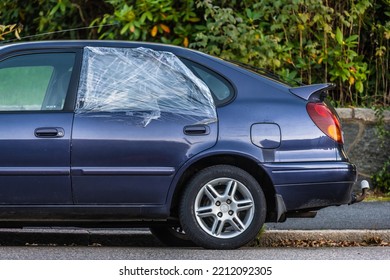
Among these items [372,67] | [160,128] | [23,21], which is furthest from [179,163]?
[23,21]

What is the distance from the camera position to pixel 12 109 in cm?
780

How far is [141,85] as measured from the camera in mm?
7844

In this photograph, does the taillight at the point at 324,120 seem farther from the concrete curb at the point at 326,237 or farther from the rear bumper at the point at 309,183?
the concrete curb at the point at 326,237

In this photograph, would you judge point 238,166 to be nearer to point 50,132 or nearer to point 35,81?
point 50,132

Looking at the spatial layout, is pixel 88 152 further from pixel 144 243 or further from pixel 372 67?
pixel 372 67

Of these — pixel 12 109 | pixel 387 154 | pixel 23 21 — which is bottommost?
pixel 387 154

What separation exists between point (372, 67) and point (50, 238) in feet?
17.5

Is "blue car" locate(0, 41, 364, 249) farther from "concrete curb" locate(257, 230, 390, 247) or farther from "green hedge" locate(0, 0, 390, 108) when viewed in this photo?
"green hedge" locate(0, 0, 390, 108)

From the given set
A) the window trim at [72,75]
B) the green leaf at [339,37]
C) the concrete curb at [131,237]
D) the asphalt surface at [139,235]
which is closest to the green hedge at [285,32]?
the green leaf at [339,37]

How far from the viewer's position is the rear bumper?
301 inches

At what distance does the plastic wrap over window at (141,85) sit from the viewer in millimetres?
7719

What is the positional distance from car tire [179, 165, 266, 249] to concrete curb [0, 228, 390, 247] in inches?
37.0

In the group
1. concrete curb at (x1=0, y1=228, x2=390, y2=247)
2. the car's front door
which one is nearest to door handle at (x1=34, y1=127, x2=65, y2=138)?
the car's front door

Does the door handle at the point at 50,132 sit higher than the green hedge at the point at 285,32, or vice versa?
the door handle at the point at 50,132
